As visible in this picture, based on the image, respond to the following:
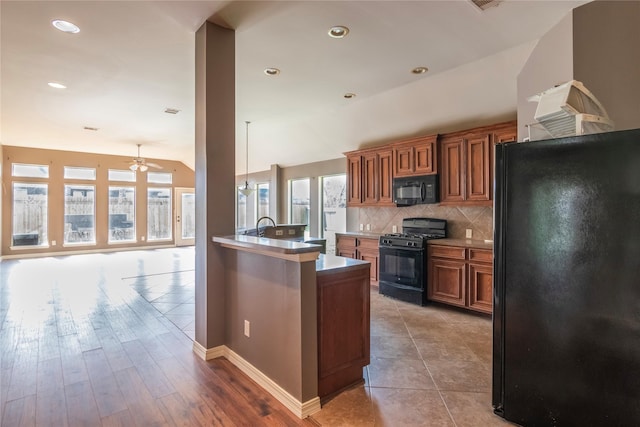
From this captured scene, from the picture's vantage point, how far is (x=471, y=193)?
4324mm

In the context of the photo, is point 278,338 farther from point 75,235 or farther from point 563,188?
point 75,235

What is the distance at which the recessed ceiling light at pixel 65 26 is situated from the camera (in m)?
2.81

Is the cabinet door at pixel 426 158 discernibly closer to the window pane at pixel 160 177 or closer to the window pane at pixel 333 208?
the window pane at pixel 333 208

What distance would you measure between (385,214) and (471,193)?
1734 mm

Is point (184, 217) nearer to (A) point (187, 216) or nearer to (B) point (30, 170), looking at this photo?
(A) point (187, 216)

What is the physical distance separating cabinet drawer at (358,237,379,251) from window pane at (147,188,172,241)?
26.0 ft

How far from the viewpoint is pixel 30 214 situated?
8766 millimetres

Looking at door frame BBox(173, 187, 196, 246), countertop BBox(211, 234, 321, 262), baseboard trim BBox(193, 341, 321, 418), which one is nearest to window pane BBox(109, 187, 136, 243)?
door frame BBox(173, 187, 196, 246)

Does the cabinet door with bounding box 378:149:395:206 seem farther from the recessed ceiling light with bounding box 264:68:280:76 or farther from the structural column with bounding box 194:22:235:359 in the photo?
the structural column with bounding box 194:22:235:359

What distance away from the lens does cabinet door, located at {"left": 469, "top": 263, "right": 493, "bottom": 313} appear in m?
3.86

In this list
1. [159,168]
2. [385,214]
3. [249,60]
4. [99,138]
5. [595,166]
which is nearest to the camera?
[595,166]

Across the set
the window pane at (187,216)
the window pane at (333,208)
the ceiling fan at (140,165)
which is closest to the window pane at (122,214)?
the ceiling fan at (140,165)

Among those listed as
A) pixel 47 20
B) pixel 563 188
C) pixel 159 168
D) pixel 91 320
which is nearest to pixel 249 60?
pixel 47 20

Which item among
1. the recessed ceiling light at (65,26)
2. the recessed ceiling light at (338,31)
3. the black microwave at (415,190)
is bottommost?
the black microwave at (415,190)
